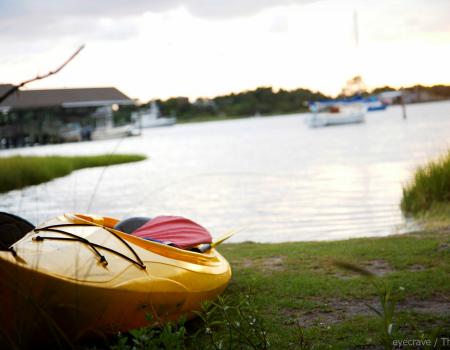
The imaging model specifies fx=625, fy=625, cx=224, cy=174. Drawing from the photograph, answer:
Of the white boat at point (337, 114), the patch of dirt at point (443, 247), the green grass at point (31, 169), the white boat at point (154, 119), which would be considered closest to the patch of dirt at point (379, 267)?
the patch of dirt at point (443, 247)

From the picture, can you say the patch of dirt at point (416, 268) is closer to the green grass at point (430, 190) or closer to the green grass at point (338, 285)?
the green grass at point (338, 285)

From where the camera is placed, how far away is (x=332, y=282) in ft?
18.6

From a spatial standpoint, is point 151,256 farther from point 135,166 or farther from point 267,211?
point 135,166

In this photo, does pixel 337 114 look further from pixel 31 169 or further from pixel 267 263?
pixel 267 263

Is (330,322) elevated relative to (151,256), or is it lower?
lower

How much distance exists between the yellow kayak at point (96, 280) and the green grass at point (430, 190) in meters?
6.56

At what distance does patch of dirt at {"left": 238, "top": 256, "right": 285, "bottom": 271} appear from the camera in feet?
21.9

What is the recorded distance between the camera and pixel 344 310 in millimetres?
4871

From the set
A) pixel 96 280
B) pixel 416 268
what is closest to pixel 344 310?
pixel 416 268

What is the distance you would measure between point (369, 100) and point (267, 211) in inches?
2995

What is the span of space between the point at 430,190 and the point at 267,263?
5026mm

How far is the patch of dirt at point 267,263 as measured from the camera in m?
6.66

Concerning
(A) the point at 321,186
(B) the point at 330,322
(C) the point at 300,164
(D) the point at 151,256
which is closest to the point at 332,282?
(B) the point at 330,322

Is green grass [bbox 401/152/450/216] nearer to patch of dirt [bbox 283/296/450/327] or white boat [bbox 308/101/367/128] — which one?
patch of dirt [bbox 283/296/450/327]
